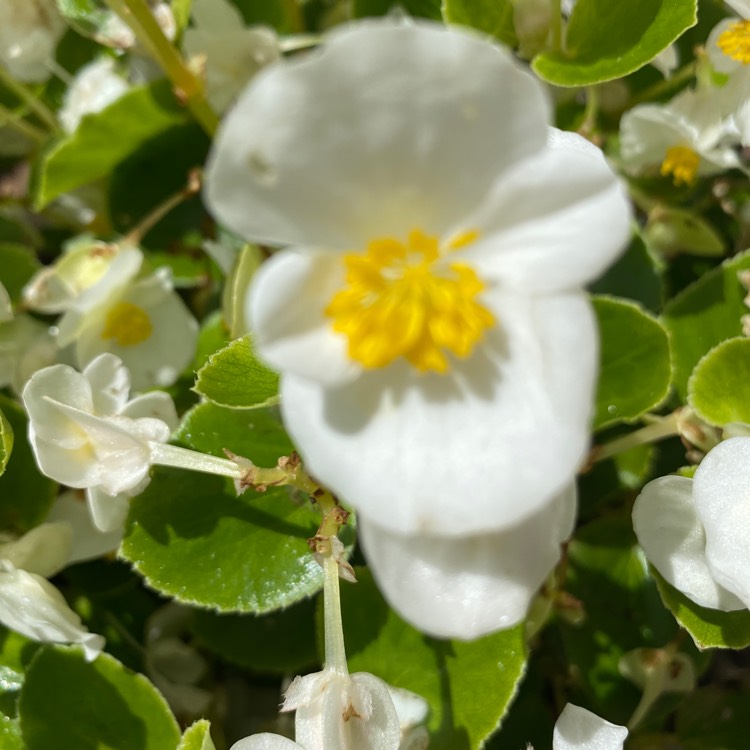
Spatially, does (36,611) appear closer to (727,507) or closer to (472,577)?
(472,577)

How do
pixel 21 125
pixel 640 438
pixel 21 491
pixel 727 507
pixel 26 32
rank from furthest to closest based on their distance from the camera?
1. pixel 21 125
2. pixel 26 32
3. pixel 21 491
4. pixel 640 438
5. pixel 727 507

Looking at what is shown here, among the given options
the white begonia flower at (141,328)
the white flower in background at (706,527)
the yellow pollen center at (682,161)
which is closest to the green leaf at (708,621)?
the white flower in background at (706,527)

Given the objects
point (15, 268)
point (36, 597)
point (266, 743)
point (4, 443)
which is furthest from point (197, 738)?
point (15, 268)

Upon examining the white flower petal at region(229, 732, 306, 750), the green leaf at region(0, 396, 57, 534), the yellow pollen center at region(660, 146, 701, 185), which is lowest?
the white flower petal at region(229, 732, 306, 750)

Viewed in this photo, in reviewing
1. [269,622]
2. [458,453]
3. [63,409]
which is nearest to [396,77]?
[458,453]

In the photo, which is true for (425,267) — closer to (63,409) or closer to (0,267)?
(63,409)

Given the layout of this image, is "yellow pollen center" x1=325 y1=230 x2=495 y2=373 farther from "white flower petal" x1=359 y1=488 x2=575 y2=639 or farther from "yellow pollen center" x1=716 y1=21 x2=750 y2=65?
"yellow pollen center" x1=716 y1=21 x2=750 y2=65

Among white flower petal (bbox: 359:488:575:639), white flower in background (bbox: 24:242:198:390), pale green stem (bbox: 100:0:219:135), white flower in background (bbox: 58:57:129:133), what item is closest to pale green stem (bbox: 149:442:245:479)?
white flower petal (bbox: 359:488:575:639)
